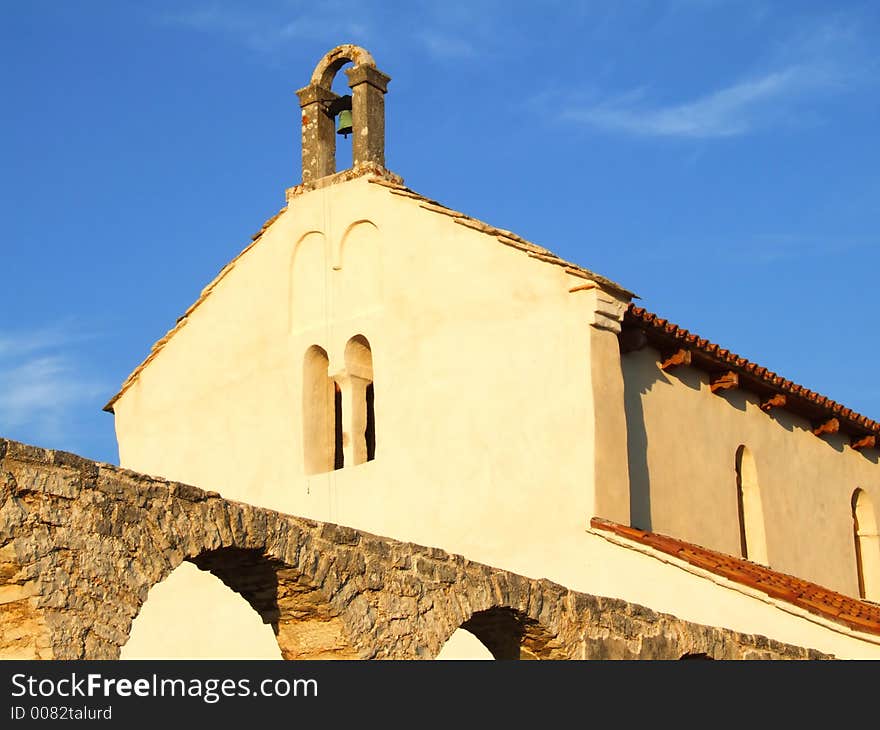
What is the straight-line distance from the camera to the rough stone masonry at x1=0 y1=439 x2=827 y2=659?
8078mm

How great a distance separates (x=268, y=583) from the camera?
9.81 m

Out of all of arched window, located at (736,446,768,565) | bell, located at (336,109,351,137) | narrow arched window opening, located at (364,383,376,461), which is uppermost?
bell, located at (336,109,351,137)

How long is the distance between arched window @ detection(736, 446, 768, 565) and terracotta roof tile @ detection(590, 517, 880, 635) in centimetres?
246

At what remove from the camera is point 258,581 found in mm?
9844

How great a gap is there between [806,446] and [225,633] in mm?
8282

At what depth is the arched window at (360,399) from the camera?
18391 mm

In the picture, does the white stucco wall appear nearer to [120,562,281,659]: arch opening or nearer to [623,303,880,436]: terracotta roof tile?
[623,303,880,436]: terracotta roof tile

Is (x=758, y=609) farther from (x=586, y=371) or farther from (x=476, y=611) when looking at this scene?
(x=476, y=611)

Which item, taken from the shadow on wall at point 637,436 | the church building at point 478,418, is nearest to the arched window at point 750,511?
the church building at point 478,418

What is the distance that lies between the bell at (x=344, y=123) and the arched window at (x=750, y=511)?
637 centimetres

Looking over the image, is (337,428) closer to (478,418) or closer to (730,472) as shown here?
(478,418)

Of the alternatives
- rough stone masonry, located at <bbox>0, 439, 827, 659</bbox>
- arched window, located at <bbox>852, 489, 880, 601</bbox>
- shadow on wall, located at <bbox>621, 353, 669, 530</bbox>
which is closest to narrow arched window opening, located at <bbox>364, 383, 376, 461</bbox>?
shadow on wall, located at <bbox>621, 353, 669, 530</bbox>

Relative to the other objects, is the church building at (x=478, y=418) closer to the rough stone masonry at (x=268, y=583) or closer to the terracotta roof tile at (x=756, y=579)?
the terracotta roof tile at (x=756, y=579)
